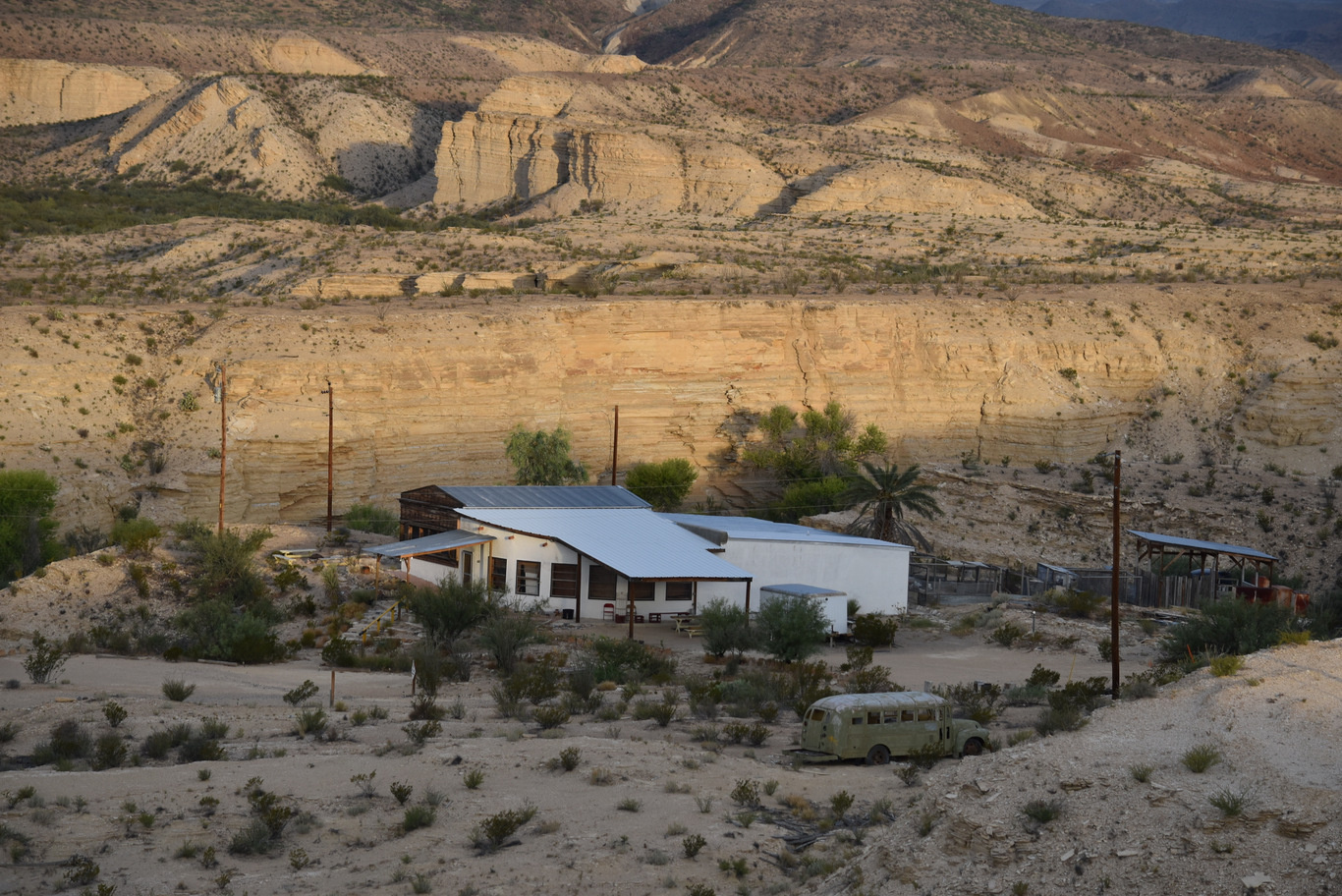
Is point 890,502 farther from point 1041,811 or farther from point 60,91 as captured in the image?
point 60,91

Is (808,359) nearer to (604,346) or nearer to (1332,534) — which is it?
(604,346)

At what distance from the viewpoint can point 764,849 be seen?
14734 millimetres

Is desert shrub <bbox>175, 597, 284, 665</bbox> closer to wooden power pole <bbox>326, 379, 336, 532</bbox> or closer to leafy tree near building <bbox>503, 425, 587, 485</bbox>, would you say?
wooden power pole <bbox>326, 379, 336, 532</bbox>

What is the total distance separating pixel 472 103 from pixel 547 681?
88742 millimetres

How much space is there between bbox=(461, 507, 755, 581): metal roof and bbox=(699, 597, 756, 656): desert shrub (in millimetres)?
2501

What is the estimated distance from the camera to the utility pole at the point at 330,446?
39484 millimetres

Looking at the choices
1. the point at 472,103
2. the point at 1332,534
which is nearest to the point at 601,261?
the point at 1332,534

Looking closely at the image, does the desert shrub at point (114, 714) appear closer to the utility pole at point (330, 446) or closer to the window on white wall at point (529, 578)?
the window on white wall at point (529, 578)

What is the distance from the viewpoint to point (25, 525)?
35094 mm

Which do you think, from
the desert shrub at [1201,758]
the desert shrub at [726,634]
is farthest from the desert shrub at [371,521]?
the desert shrub at [1201,758]

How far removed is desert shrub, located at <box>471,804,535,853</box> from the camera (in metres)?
14.6

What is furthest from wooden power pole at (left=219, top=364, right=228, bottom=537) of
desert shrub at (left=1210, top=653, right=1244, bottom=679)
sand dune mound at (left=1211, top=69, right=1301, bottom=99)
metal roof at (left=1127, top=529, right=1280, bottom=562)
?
sand dune mound at (left=1211, top=69, right=1301, bottom=99)

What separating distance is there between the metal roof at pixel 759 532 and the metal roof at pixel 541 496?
5.75 feet

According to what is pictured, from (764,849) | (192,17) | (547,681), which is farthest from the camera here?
(192,17)
